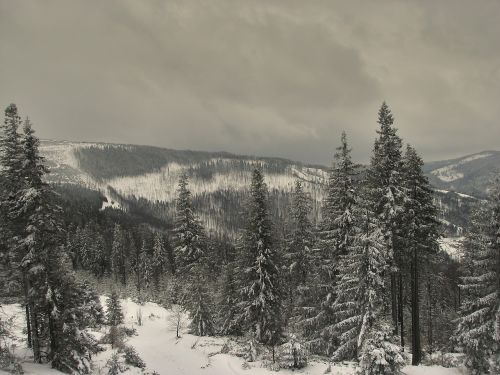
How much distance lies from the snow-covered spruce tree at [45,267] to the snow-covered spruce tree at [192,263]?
49.0ft

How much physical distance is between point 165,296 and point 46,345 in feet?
130

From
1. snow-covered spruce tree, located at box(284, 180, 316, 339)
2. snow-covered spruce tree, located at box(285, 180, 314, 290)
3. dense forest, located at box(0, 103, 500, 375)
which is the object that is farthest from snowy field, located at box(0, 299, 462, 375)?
snow-covered spruce tree, located at box(285, 180, 314, 290)

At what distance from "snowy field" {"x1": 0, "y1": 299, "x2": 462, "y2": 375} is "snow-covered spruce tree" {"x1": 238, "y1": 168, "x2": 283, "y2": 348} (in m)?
3.04

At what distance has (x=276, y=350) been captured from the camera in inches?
1059

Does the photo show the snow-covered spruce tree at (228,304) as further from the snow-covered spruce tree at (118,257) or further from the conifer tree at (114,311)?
the snow-covered spruce tree at (118,257)

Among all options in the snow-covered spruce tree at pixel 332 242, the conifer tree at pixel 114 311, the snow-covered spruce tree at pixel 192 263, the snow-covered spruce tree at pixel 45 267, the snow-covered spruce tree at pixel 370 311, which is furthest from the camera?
the conifer tree at pixel 114 311

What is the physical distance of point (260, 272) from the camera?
2786 cm

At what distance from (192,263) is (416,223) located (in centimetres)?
2174

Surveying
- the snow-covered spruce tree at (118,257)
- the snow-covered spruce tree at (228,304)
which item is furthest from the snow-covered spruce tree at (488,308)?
the snow-covered spruce tree at (118,257)

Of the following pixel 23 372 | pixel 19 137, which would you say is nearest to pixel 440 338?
pixel 23 372

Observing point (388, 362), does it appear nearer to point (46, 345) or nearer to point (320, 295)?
point (320, 295)

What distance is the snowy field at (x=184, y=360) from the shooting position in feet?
67.4

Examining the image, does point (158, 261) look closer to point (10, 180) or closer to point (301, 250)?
point (301, 250)

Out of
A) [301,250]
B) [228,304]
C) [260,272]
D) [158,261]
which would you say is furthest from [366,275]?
[158,261]
